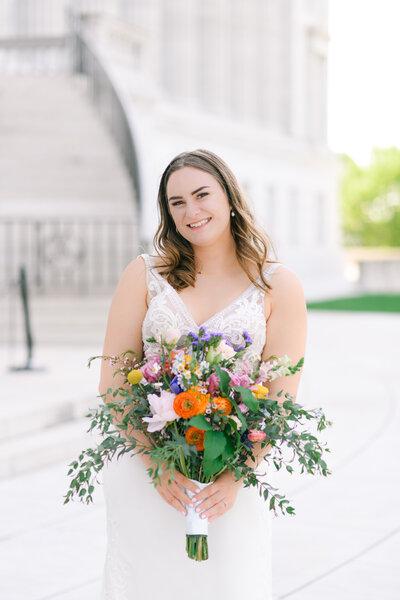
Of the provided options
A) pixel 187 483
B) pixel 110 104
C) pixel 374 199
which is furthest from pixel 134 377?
pixel 374 199

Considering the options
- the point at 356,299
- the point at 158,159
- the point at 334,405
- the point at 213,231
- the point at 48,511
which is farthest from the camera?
the point at 356,299

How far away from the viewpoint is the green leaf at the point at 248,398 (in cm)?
329

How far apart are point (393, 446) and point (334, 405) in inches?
90.1

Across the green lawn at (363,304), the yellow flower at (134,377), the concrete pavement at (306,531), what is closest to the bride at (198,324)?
the yellow flower at (134,377)

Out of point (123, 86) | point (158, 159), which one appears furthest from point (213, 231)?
point (158, 159)

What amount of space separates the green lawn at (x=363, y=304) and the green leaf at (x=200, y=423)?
956 inches

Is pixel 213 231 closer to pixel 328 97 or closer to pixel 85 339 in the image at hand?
pixel 85 339

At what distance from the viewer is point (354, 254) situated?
68250 mm

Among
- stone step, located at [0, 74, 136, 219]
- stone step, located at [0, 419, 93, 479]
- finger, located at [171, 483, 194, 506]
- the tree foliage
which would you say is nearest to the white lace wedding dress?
finger, located at [171, 483, 194, 506]

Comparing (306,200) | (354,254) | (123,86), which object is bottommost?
(354,254)

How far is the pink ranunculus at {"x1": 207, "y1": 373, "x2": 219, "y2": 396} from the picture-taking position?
11.0ft

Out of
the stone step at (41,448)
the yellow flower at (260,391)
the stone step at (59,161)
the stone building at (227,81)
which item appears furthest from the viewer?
the stone building at (227,81)

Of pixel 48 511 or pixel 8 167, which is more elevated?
pixel 8 167

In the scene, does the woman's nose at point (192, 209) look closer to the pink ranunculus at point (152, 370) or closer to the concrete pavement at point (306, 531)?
the pink ranunculus at point (152, 370)
